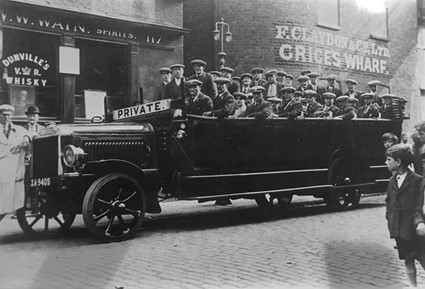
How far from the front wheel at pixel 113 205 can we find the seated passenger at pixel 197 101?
1392 mm

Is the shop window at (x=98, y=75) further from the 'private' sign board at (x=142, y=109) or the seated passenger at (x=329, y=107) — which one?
the seated passenger at (x=329, y=107)

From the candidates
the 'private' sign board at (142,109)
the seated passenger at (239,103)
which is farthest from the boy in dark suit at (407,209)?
the seated passenger at (239,103)

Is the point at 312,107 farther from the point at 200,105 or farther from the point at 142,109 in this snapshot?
A: the point at 142,109

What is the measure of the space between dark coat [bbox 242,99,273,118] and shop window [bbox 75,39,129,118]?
4574 mm

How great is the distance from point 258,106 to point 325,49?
336 inches

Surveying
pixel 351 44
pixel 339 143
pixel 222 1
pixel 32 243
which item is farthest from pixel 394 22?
pixel 32 243

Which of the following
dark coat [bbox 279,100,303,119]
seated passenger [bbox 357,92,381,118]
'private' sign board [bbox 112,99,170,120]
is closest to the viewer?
'private' sign board [bbox 112,99,170,120]

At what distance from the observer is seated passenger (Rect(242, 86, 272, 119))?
7.50m

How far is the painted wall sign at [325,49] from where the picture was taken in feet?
49.0

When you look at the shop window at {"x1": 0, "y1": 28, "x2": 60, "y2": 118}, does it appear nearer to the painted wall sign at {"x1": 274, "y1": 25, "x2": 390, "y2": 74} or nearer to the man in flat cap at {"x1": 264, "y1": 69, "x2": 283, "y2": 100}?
the man in flat cap at {"x1": 264, "y1": 69, "x2": 283, "y2": 100}

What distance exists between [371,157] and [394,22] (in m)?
10.1

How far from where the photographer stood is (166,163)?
22.1 ft

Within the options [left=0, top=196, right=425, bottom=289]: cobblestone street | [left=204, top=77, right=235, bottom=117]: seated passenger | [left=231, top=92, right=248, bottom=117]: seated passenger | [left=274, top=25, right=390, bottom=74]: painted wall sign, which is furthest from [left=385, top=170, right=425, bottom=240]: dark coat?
[left=274, top=25, right=390, bottom=74]: painted wall sign

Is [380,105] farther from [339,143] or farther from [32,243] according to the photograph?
[32,243]
